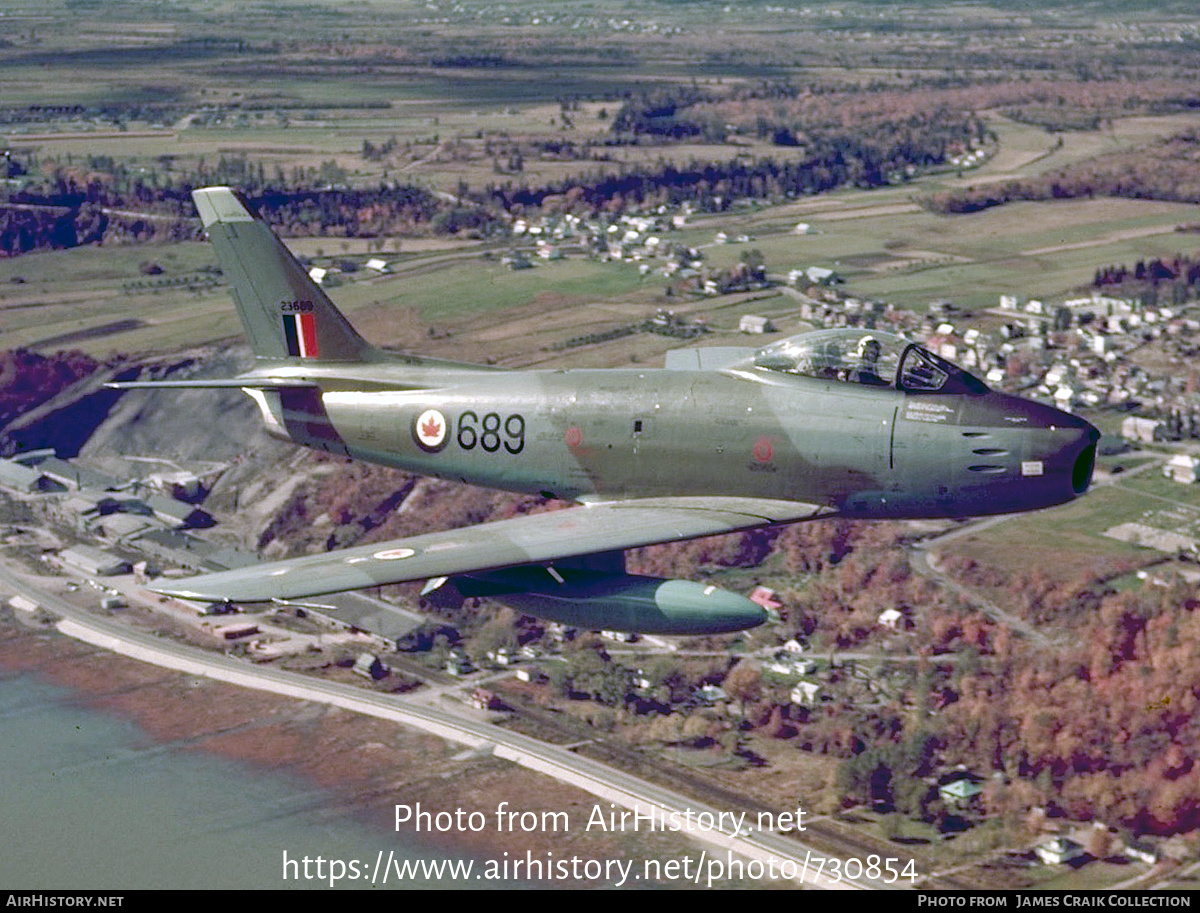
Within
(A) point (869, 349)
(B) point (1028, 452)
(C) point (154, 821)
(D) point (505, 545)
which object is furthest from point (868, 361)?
(C) point (154, 821)

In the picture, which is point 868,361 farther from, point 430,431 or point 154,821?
point 154,821

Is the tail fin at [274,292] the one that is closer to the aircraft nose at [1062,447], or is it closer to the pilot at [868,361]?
the pilot at [868,361]

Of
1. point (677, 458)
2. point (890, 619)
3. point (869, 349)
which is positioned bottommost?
point (890, 619)

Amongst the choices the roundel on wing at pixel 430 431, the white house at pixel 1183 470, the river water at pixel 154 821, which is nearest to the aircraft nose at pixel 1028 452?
the roundel on wing at pixel 430 431

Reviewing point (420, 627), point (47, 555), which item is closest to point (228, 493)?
point (47, 555)

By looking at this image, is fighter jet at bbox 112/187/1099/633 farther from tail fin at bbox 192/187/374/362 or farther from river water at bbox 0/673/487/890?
river water at bbox 0/673/487/890

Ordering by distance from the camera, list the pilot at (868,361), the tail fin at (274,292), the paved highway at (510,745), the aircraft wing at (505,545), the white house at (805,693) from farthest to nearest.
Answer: the white house at (805,693) < the paved highway at (510,745) < the tail fin at (274,292) < the pilot at (868,361) < the aircraft wing at (505,545)
